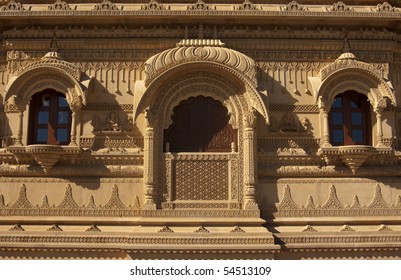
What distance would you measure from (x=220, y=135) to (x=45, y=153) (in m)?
3.69

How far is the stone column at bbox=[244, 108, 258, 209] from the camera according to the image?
962 cm

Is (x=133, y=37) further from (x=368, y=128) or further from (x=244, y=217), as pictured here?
(x=368, y=128)

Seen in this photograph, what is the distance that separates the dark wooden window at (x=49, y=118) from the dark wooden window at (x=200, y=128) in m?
2.30

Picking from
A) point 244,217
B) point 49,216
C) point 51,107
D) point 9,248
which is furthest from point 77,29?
point 244,217

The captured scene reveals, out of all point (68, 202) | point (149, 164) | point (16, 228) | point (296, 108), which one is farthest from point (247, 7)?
point (16, 228)

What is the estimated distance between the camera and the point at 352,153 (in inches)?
380

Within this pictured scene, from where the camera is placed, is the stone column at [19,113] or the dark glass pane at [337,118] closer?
the stone column at [19,113]

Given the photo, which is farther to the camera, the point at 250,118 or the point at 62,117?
the point at 62,117

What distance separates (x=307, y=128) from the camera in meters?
10.2

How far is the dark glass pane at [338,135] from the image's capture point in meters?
10.3

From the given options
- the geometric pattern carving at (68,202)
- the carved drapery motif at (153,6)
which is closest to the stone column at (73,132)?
the geometric pattern carving at (68,202)

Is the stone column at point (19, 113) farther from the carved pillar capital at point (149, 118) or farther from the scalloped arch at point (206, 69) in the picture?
the carved pillar capital at point (149, 118)

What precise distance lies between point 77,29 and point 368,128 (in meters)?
6.91

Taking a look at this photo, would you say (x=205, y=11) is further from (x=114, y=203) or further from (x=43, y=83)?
(x=114, y=203)
